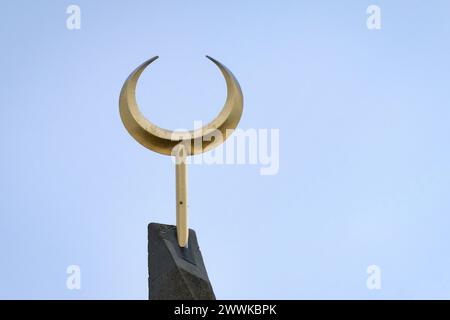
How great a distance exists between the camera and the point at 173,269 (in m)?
8.81

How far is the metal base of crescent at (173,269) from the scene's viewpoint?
344 inches

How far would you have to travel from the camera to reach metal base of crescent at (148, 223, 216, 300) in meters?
8.73

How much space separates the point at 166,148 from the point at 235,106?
101 centimetres

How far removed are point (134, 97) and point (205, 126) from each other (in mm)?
962
